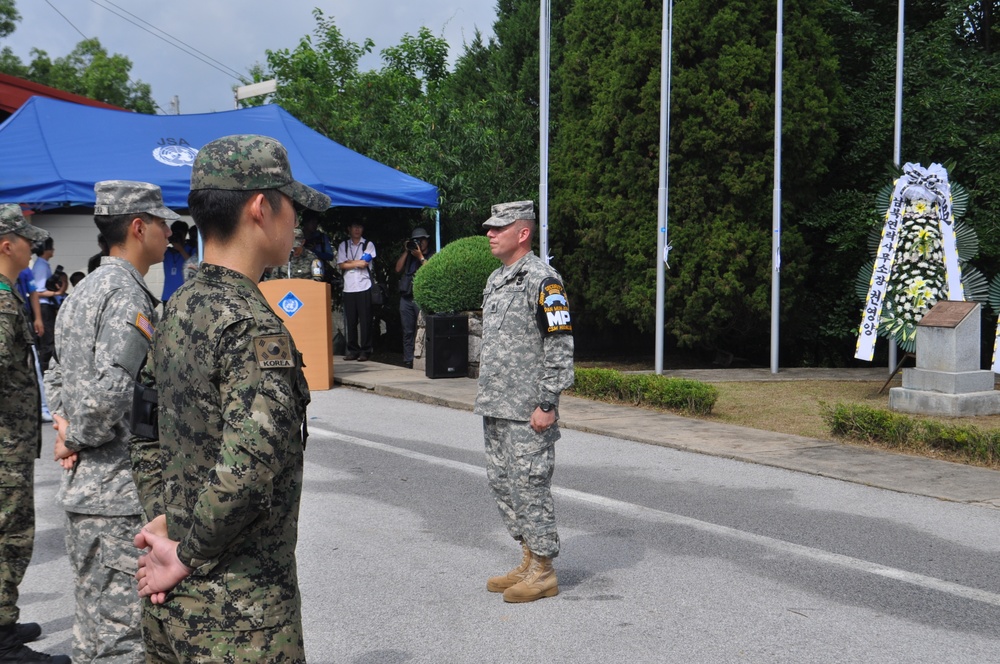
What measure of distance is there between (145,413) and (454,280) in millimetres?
11469

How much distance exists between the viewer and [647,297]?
51.1 ft

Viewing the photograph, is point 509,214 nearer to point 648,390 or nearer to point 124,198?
point 124,198

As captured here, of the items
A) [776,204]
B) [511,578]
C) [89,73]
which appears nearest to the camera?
[511,578]

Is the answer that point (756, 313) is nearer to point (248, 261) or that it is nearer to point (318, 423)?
point (318, 423)

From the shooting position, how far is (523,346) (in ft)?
17.9

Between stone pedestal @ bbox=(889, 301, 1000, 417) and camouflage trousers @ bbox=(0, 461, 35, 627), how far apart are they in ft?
30.8

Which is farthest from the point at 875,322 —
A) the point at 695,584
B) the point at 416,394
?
the point at 695,584

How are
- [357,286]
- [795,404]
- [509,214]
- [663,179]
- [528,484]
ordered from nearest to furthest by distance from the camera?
1. [528,484]
2. [509,214]
3. [795,404]
4. [663,179]
5. [357,286]

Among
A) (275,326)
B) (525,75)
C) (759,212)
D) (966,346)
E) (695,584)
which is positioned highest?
(525,75)

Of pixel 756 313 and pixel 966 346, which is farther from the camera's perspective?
pixel 756 313

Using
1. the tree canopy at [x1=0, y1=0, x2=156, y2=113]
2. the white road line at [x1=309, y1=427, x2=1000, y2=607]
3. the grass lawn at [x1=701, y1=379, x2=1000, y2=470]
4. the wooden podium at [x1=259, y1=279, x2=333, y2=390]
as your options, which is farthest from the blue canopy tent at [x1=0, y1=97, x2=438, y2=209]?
the tree canopy at [x1=0, y1=0, x2=156, y2=113]

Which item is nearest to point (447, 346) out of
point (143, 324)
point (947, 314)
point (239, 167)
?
point (947, 314)

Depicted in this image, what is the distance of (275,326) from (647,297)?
44.2 ft

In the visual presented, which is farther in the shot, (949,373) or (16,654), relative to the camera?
(949,373)
